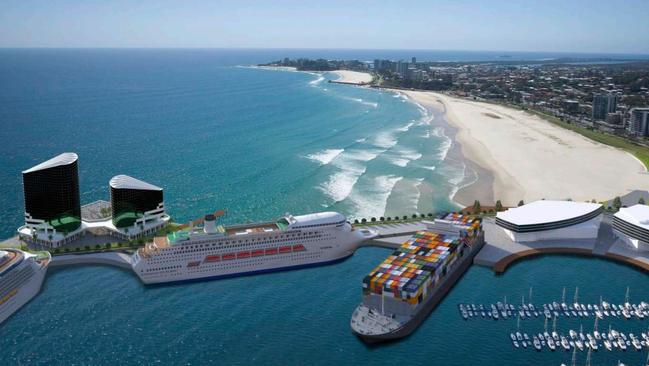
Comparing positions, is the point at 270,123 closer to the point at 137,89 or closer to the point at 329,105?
the point at 329,105

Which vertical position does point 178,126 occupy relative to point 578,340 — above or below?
above

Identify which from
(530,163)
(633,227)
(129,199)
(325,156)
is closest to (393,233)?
(633,227)

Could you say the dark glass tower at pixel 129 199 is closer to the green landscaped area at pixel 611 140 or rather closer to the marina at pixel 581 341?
the marina at pixel 581 341

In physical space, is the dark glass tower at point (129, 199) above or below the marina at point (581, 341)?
above

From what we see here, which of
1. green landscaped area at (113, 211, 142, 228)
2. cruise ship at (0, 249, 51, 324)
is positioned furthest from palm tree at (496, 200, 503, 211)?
cruise ship at (0, 249, 51, 324)

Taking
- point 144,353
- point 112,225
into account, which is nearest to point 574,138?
point 112,225

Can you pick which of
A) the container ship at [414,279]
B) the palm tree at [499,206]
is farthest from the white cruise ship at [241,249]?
the palm tree at [499,206]
